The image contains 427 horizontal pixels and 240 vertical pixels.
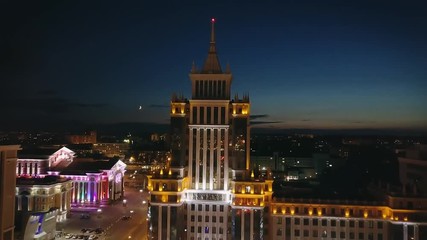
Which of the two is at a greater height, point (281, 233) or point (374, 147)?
point (374, 147)

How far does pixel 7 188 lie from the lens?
23094mm

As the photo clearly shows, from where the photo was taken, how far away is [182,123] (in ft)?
167

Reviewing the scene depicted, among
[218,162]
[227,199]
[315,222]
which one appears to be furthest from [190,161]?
[315,222]

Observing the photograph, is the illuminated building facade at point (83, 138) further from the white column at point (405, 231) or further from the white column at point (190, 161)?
the white column at point (405, 231)

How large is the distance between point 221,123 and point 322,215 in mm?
16243

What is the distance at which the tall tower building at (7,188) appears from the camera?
73.7 ft

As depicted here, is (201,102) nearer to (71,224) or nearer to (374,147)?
(71,224)

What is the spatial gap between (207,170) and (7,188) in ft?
97.0

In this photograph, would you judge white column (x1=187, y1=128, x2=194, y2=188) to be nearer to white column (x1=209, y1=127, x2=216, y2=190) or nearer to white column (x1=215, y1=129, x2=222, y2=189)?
white column (x1=209, y1=127, x2=216, y2=190)

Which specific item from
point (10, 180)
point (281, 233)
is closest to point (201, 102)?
point (281, 233)

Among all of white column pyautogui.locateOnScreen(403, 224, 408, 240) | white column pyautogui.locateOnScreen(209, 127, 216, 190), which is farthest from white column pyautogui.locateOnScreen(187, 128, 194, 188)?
white column pyautogui.locateOnScreen(403, 224, 408, 240)

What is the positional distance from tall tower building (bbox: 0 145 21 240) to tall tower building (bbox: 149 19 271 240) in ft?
81.5

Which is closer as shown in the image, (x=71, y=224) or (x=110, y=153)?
(x=71, y=224)

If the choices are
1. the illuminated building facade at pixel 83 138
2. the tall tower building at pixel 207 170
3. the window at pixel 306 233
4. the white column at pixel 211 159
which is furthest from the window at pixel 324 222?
the illuminated building facade at pixel 83 138
